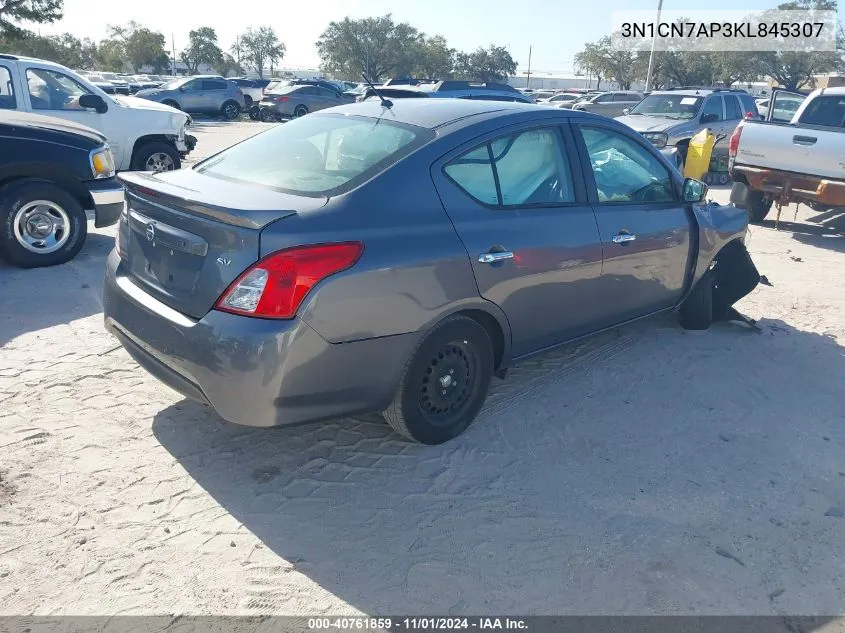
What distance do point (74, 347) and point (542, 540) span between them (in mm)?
3371

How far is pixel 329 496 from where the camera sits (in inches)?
124

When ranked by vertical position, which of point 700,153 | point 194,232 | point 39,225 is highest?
point 194,232

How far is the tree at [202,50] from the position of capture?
3221 inches

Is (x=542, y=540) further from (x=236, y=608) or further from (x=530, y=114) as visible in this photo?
(x=530, y=114)

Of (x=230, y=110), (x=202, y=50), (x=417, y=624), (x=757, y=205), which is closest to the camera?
(x=417, y=624)

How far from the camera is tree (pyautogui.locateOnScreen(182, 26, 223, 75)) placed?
81.8 metres

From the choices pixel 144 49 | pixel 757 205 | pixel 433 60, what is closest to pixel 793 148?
pixel 757 205

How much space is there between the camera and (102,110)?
A: 29.1 ft

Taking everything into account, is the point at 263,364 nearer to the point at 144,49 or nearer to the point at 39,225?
the point at 39,225

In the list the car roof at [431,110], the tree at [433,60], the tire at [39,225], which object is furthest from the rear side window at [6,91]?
the tree at [433,60]

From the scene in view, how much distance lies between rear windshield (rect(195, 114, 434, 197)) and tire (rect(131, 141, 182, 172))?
21.5 feet

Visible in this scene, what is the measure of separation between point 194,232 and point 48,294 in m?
3.30

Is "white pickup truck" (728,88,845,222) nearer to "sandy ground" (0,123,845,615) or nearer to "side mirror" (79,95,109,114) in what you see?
"sandy ground" (0,123,845,615)

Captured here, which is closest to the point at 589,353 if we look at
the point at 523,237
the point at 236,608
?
the point at 523,237
